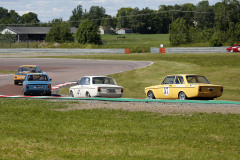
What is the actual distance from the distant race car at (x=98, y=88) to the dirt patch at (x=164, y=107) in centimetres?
246

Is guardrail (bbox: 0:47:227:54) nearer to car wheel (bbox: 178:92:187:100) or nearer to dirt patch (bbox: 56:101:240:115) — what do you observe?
car wheel (bbox: 178:92:187:100)

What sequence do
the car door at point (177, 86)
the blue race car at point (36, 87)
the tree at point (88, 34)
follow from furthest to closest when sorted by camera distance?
1. the tree at point (88, 34)
2. the blue race car at point (36, 87)
3. the car door at point (177, 86)

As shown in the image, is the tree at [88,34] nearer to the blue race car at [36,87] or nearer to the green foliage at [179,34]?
the green foliage at [179,34]

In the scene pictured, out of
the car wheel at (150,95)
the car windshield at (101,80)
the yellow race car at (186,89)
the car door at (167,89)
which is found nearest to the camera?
the yellow race car at (186,89)

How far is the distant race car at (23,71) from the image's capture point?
3047cm

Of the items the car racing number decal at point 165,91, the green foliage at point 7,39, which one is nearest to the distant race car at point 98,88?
the car racing number decal at point 165,91

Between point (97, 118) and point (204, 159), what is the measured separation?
5731 mm

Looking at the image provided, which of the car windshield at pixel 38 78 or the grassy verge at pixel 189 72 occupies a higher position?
the car windshield at pixel 38 78

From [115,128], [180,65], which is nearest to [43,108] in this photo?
[115,128]

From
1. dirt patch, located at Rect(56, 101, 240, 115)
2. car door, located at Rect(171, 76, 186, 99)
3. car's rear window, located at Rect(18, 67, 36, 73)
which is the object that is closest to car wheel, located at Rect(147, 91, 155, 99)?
car door, located at Rect(171, 76, 186, 99)

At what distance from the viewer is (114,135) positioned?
36.1 ft

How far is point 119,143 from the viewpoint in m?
10.0

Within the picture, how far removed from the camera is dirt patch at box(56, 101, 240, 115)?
49.2ft

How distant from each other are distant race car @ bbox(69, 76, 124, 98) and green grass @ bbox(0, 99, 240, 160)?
4.80 metres
